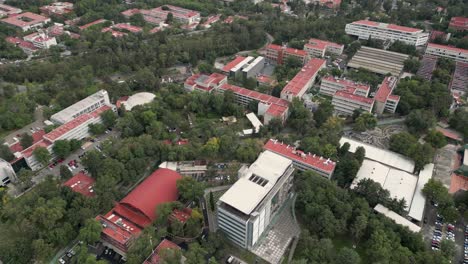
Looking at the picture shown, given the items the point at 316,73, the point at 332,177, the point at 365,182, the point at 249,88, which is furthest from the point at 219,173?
the point at 316,73

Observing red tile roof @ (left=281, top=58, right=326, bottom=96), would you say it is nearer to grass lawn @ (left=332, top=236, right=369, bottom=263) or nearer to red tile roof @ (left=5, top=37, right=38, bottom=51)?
grass lawn @ (left=332, top=236, right=369, bottom=263)

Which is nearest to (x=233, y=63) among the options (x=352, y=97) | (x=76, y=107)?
(x=352, y=97)

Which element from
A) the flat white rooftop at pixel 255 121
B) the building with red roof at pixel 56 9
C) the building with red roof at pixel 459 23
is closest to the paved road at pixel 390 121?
the flat white rooftop at pixel 255 121

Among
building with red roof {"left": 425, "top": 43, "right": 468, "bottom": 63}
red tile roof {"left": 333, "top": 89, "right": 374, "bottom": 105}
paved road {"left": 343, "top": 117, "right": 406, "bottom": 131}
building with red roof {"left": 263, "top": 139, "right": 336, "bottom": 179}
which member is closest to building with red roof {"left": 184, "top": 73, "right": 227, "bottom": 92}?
building with red roof {"left": 263, "top": 139, "right": 336, "bottom": 179}

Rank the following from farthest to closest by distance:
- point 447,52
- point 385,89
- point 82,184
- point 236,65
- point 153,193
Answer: point 447,52
point 236,65
point 385,89
point 82,184
point 153,193

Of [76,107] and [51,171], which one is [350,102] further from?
[51,171]

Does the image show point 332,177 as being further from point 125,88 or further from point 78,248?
point 125,88
